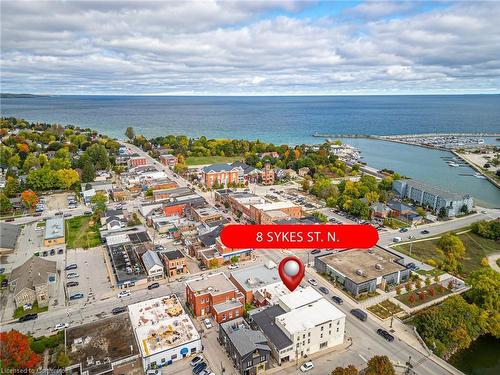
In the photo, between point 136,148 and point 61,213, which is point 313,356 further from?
point 136,148

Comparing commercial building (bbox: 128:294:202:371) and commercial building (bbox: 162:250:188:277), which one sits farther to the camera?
commercial building (bbox: 162:250:188:277)

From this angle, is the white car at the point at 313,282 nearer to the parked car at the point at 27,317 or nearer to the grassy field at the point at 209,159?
the parked car at the point at 27,317

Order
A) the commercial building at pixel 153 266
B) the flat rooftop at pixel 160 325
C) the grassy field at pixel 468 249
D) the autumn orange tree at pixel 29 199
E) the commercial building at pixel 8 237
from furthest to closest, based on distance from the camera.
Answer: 1. the autumn orange tree at pixel 29 199
2. the commercial building at pixel 8 237
3. the grassy field at pixel 468 249
4. the commercial building at pixel 153 266
5. the flat rooftop at pixel 160 325

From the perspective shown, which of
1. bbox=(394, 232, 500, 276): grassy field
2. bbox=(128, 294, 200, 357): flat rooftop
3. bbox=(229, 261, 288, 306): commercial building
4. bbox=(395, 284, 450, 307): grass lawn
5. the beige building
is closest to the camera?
bbox=(128, 294, 200, 357): flat rooftop

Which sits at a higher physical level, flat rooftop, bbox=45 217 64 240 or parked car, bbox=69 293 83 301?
flat rooftop, bbox=45 217 64 240

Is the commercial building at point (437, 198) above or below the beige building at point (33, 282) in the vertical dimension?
above

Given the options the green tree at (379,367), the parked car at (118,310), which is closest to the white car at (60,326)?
the parked car at (118,310)

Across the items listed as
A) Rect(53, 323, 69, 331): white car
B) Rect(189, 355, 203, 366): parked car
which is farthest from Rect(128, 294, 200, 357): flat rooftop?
Rect(53, 323, 69, 331): white car

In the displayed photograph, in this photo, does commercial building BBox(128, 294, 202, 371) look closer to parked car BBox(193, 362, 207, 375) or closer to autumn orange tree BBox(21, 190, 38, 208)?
parked car BBox(193, 362, 207, 375)
